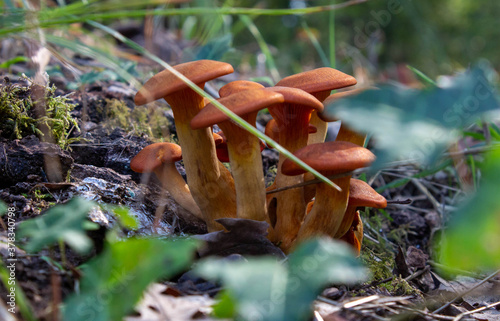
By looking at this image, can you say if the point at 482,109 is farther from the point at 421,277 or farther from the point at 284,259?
the point at 421,277

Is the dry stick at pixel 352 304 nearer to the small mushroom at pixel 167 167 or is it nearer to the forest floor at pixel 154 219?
the forest floor at pixel 154 219

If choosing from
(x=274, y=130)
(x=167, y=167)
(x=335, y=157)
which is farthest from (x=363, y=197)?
(x=167, y=167)

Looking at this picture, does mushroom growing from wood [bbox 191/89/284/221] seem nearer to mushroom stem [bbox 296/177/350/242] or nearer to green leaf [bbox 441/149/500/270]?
mushroom stem [bbox 296/177/350/242]

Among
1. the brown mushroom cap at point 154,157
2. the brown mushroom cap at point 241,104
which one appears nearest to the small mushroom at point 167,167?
the brown mushroom cap at point 154,157

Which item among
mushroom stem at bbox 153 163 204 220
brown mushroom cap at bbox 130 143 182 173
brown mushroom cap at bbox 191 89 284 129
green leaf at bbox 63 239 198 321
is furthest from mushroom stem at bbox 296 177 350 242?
green leaf at bbox 63 239 198 321

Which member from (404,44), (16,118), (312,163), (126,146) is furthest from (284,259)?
(404,44)

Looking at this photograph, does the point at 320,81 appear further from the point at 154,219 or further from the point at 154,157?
the point at 154,219

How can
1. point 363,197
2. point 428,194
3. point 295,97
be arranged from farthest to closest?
point 428,194, point 363,197, point 295,97
